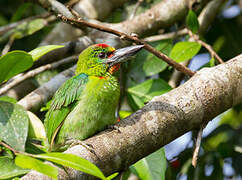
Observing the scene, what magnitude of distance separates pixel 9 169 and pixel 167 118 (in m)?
0.83

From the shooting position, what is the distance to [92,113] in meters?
2.21

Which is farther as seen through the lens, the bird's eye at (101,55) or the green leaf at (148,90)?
the green leaf at (148,90)

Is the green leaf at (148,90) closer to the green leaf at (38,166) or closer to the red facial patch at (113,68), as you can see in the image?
the red facial patch at (113,68)

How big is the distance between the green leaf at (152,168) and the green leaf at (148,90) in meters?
0.65

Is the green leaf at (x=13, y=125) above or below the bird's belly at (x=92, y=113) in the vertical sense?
above

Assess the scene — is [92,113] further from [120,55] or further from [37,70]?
[37,70]

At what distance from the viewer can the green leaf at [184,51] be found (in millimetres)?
2732

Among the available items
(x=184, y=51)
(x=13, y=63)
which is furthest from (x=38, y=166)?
(x=184, y=51)

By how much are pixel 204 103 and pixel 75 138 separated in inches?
30.6

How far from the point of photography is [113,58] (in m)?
2.55

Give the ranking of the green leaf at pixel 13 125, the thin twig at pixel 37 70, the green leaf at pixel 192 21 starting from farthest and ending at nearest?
the thin twig at pixel 37 70 → the green leaf at pixel 192 21 → the green leaf at pixel 13 125

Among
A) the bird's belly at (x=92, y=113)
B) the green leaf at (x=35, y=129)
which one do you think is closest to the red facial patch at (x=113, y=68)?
the bird's belly at (x=92, y=113)

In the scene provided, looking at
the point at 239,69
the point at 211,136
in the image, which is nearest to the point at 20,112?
the point at 239,69

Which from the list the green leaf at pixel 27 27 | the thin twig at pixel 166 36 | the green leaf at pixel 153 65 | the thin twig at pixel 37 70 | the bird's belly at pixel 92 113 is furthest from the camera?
the green leaf at pixel 27 27
